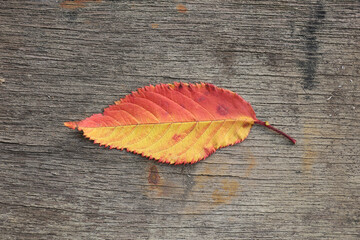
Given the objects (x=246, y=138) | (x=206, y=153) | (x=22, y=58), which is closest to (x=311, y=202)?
(x=246, y=138)

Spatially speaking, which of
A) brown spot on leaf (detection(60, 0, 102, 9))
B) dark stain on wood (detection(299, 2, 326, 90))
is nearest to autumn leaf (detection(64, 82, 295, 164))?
dark stain on wood (detection(299, 2, 326, 90))

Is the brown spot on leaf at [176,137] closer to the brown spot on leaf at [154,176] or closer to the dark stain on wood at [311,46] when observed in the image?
the brown spot on leaf at [154,176]

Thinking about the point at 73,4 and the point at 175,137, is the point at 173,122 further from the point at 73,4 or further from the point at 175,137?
the point at 73,4

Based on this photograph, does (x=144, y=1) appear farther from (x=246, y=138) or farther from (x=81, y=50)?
(x=246, y=138)

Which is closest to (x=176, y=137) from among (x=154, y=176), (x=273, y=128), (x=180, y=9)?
(x=154, y=176)

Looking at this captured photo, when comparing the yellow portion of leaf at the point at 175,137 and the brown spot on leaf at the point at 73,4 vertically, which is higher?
the brown spot on leaf at the point at 73,4

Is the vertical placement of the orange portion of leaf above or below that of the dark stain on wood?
below

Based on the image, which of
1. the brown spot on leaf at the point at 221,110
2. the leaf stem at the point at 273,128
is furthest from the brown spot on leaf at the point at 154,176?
the leaf stem at the point at 273,128

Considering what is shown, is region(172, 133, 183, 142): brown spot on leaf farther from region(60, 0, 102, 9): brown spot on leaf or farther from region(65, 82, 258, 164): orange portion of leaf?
region(60, 0, 102, 9): brown spot on leaf
